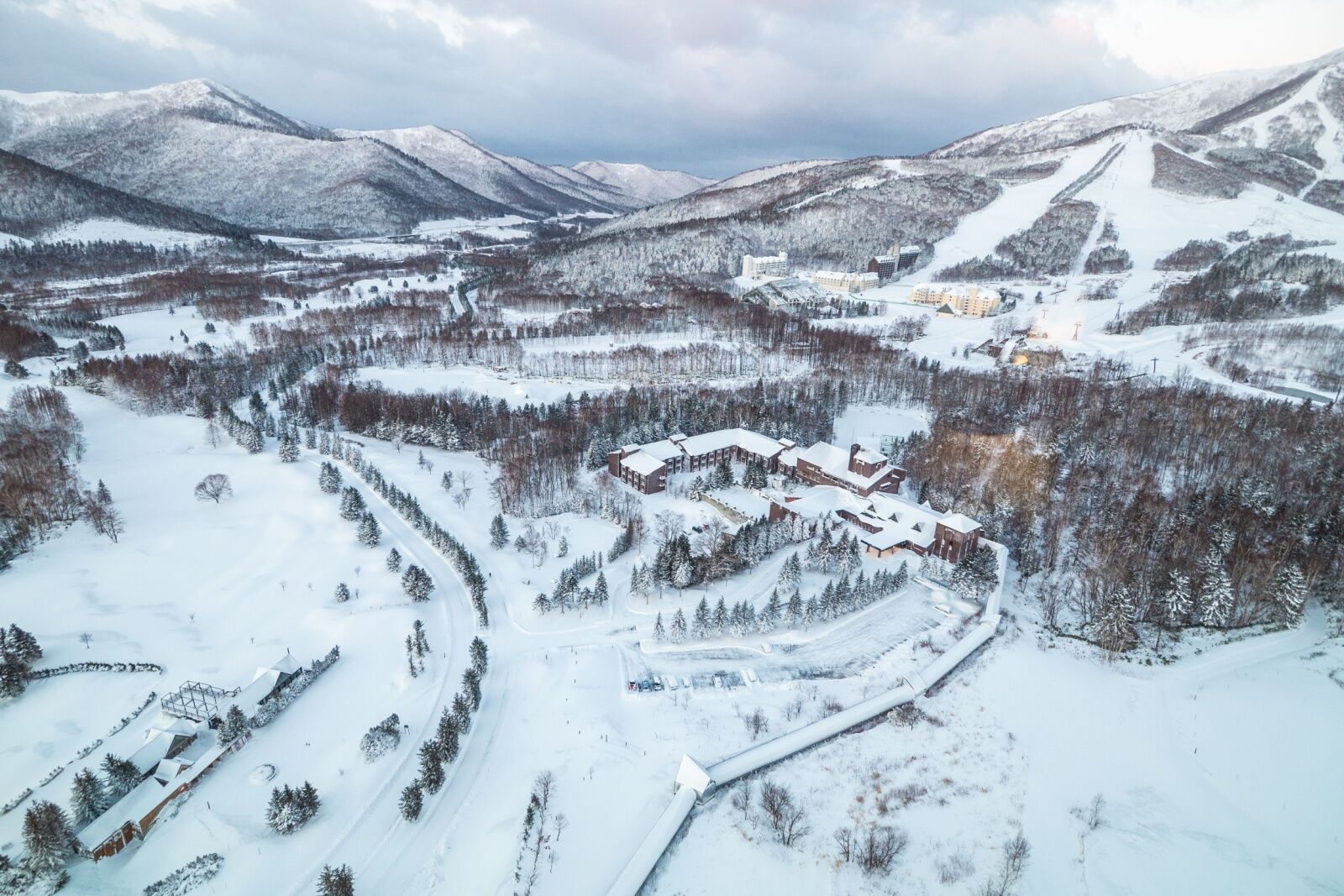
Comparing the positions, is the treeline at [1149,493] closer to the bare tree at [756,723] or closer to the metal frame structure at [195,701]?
the bare tree at [756,723]

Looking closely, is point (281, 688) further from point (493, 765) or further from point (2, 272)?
point (2, 272)

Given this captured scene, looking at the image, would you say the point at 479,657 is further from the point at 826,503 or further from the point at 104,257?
the point at 104,257

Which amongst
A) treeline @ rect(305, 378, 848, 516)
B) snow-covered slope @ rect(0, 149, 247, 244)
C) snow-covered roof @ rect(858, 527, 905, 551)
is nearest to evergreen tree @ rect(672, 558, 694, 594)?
treeline @ rect(305, 378, 848, 516)

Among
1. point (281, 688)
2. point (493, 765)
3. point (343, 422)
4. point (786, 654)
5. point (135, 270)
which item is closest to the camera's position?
Answer: point (493, 765)

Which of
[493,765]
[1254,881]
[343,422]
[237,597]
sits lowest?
[1254,881]

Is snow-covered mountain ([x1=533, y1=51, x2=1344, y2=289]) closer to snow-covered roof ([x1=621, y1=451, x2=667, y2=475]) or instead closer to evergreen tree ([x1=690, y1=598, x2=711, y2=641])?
snow-covered roof ([x1=621, y1=451, x2=667, y2=475])

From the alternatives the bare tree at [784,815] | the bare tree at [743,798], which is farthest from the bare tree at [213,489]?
the bare tree at [784,815]

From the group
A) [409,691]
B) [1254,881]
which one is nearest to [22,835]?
[409,691]
